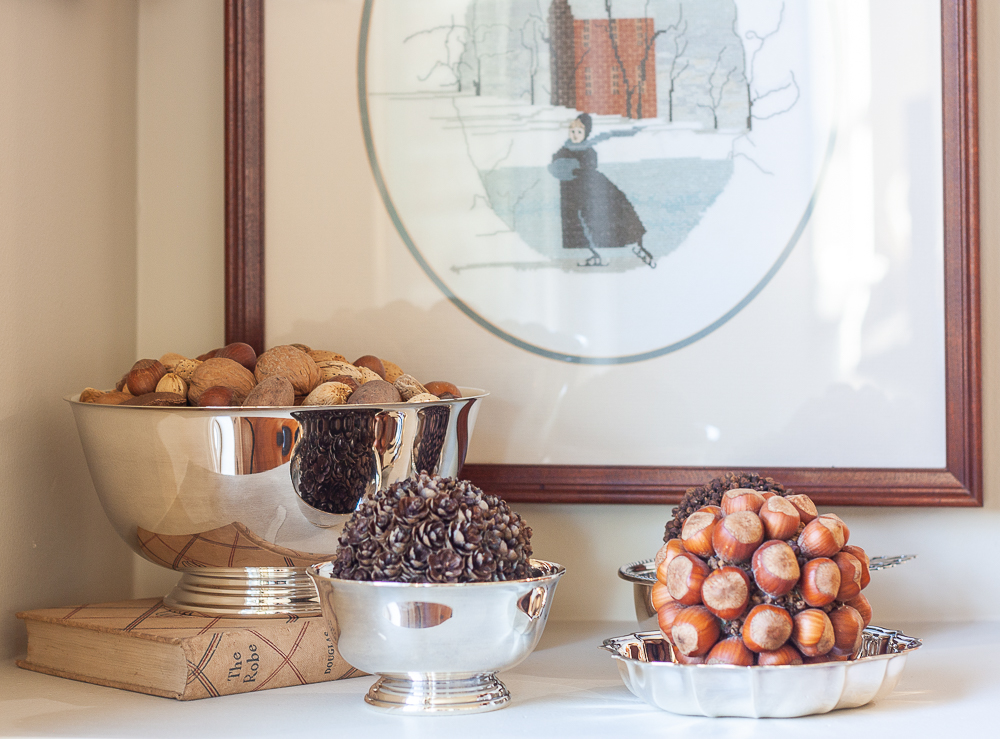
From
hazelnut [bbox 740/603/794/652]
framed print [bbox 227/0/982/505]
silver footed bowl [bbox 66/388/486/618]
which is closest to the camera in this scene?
hazelnut [bbox 740/603/794/652]

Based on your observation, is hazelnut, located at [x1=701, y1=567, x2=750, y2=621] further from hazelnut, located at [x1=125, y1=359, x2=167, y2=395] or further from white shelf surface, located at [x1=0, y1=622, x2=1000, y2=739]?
hazelnut, located at [x1=125, y1=359, x2=167, y2=395]

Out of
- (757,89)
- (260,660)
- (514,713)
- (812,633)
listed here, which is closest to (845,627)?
(812,633)

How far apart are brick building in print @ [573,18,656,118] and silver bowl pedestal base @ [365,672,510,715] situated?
51cm

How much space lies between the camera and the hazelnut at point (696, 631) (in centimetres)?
55

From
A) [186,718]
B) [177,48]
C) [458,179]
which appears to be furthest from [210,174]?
[186,718]

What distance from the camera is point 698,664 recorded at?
0.55 metres

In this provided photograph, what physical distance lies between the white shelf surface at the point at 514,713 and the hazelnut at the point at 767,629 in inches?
1.9

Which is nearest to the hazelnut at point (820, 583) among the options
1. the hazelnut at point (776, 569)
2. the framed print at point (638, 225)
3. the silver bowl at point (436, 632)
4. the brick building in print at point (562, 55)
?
the hazelnut at point (776, 569)

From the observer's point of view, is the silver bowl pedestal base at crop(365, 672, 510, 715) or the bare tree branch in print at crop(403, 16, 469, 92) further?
the bare tree branch in print at crop(403, 16, 469, 92)

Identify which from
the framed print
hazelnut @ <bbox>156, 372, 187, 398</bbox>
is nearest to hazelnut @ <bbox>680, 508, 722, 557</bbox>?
the framed print

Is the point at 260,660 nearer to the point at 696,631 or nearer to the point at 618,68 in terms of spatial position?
the point at 696,631

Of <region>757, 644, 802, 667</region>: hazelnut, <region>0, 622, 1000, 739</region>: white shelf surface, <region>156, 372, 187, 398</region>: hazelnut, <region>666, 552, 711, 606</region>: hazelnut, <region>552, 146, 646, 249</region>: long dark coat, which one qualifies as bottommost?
<region>0, 622, 1000, 739</region>: white shelf surface

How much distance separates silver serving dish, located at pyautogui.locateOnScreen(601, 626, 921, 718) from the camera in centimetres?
54

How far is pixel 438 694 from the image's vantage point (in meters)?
0.58
